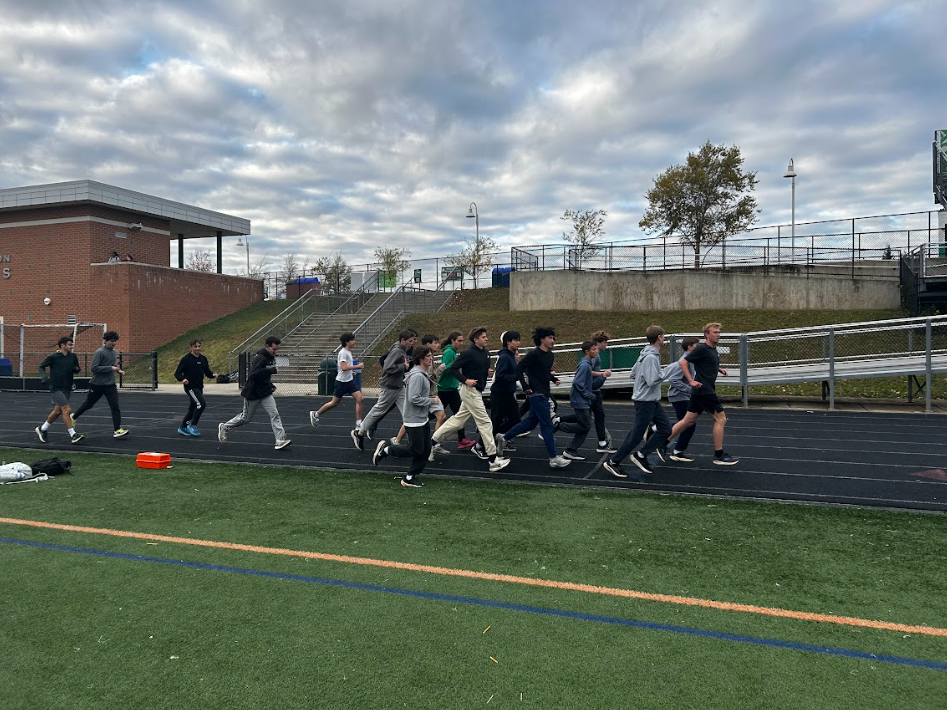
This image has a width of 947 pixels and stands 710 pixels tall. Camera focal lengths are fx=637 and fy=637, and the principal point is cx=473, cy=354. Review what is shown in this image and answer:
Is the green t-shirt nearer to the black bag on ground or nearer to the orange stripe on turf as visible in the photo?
the orange stripe on turf

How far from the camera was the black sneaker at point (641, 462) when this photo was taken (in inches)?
317

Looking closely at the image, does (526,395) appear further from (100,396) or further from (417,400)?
(100,396)

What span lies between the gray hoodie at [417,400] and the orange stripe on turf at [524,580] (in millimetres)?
2289

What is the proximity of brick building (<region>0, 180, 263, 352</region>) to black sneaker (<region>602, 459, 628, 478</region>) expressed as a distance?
94.7 ft

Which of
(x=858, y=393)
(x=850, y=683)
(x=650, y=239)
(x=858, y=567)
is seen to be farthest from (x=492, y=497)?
(x=650, y=239)

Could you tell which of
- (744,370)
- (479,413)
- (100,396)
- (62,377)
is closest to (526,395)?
(479,413)

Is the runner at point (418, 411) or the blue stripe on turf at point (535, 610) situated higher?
the runner at point (418, 411)

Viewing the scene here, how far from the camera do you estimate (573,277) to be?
29016 millimetres

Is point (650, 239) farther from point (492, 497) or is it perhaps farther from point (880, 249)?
point (492, 497)

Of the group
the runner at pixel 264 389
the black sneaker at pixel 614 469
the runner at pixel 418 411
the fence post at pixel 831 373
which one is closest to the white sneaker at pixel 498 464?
the runner at pixel 418 411

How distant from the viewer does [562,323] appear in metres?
27.4

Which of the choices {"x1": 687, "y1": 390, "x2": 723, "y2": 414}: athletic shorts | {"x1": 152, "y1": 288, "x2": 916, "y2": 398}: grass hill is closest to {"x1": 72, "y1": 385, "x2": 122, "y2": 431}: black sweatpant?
{"x1": 687, "y1": 390, "x2": 723, "y2": 414}: athletic shorts

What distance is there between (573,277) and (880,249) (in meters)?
13.4

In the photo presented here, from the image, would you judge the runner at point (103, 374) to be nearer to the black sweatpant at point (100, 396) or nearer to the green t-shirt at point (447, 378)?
the black sweatpant at point (100, 396)
